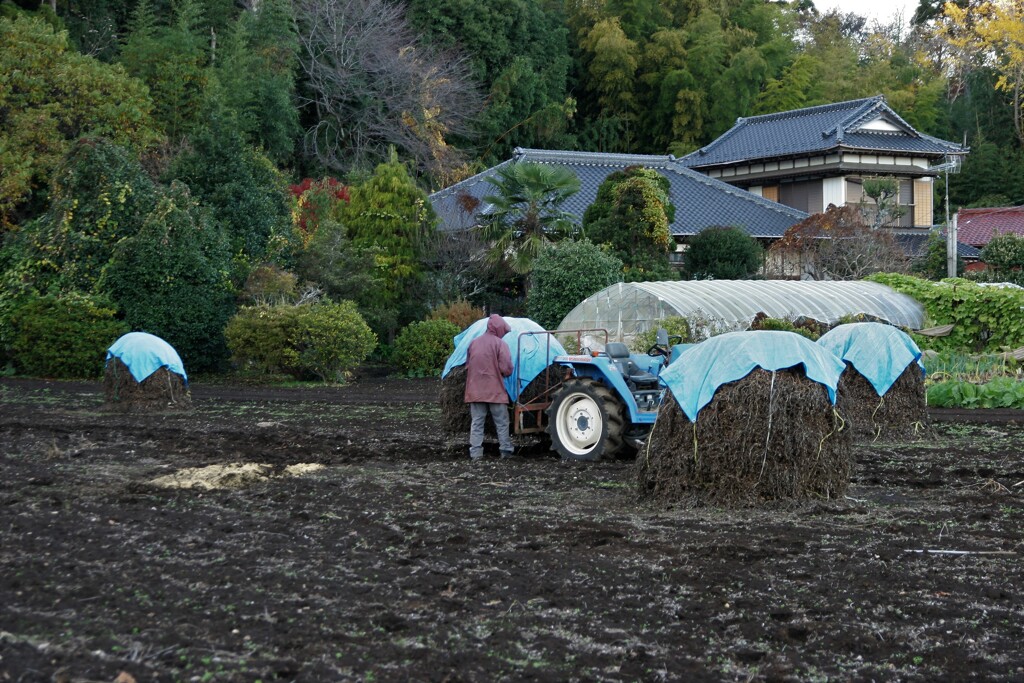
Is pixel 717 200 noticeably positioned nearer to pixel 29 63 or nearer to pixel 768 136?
pixel 768 136

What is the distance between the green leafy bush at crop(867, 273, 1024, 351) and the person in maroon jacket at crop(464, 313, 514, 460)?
11.2 m

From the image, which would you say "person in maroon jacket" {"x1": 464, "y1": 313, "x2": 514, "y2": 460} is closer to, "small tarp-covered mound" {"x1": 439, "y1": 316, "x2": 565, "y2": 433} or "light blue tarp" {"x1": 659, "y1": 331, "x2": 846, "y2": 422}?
"small tarp-covered mound" {"x1": 439, "y1": 316, "x2": 565, "y2": 433}

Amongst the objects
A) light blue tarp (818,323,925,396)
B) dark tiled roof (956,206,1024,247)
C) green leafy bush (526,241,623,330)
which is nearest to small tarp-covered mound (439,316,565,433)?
light blue tarp (818,323,925,396)

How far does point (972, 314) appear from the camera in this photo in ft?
69.3

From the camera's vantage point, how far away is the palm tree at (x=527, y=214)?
25.7 metres

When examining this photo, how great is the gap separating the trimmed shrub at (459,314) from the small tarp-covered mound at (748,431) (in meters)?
16.2

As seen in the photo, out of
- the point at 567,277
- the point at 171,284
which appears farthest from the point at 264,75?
the point at 567,277

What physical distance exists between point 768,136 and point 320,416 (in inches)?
1085

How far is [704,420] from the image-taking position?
8898mm

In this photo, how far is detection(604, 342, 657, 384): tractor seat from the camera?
38.7 ft

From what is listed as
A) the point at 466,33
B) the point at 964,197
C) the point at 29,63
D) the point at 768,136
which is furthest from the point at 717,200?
the point at 964,197

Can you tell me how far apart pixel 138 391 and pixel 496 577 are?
11787mm

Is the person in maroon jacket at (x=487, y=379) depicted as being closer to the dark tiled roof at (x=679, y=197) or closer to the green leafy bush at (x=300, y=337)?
the green leafy bush at (x=300, y=337)

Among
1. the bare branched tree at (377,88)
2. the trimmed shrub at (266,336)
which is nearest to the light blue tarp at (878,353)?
the trimmed shrub at (266,336)
